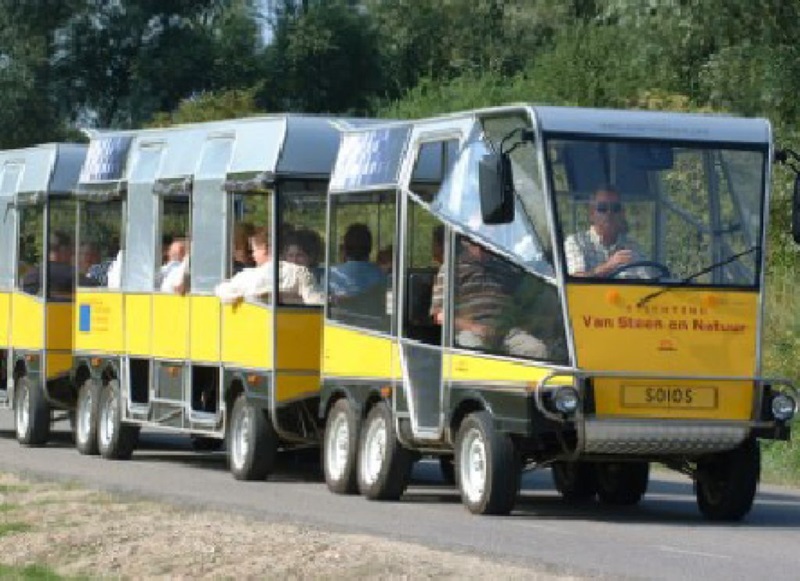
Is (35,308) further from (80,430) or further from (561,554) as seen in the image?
(561,554)

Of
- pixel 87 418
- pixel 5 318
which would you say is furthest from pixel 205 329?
pixel 5 318

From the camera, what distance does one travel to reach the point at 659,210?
20.2 meters

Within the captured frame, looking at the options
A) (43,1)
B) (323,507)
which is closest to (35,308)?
(323,507)

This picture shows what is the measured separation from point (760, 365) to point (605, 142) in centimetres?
196

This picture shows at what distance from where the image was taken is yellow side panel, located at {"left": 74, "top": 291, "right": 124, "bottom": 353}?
27672mm

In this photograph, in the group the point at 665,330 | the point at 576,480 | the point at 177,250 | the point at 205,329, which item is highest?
the point at 177,250

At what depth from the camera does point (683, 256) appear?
20156mm

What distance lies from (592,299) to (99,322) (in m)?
9.53

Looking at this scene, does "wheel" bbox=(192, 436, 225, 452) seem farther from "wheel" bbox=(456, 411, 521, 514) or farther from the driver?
the driver

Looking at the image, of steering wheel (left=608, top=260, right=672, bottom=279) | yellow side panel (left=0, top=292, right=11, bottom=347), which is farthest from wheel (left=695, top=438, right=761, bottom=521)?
yellow side panel (left=0, top=292, right=11, bottom=347)

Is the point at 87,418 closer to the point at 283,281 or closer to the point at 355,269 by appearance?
the point at 283,281

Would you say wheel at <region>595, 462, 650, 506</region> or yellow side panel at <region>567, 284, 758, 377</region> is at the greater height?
yellow side panel at <region>567, 284, 758, 377</region>

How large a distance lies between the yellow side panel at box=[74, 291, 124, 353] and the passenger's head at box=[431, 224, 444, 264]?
698 cm

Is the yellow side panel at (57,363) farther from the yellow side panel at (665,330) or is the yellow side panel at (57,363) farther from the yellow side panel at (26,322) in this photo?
the yellow side panel at (665,330)
